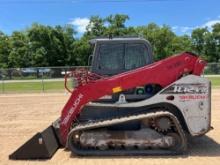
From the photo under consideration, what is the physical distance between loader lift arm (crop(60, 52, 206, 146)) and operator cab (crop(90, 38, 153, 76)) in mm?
576

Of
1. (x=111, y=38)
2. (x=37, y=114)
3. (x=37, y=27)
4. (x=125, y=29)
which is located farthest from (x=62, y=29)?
(x=111, y=38)

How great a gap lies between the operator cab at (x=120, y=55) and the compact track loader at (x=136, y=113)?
25 centimetres

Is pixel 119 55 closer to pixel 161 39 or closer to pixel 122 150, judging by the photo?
pixel 122 150

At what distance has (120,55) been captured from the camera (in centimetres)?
1030

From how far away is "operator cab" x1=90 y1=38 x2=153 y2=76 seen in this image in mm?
10271

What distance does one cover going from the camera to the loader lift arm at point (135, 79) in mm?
9641

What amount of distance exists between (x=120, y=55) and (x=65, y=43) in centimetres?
6638

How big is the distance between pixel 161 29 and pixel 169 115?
6971 cm

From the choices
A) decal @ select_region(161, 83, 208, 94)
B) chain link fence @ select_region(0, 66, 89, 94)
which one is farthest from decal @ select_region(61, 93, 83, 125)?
chain link fence @ select_region(0, 66, 89, 94)

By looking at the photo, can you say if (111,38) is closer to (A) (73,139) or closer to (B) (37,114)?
(A) (73,139)

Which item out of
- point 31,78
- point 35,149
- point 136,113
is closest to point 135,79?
point 136,113

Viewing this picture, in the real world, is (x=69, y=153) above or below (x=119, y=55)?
below

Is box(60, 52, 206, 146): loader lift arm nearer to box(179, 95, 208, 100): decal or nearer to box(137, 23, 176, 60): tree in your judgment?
box(179, 95, 208, 100): decal

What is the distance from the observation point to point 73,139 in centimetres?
962
